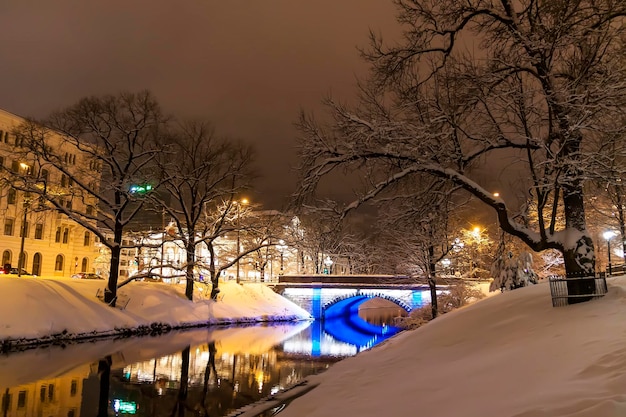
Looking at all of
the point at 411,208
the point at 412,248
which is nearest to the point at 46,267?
the point at 412,248

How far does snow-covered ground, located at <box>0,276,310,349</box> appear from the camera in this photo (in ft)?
85.7

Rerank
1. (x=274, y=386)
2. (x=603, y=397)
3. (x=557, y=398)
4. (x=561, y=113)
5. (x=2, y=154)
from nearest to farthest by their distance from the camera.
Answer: (x=603, y=397) < (x=557, y=398) < (x=561, y=113) < (x=274, y=386) < (x=2, y=154)

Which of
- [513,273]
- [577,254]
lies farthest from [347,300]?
[577,254]

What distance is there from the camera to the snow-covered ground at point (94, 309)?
2611cm

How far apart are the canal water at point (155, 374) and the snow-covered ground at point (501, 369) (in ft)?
15.2

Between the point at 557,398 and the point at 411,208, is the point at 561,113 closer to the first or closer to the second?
the point at 411,208

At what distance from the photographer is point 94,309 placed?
103 feet

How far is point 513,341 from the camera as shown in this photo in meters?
9.52

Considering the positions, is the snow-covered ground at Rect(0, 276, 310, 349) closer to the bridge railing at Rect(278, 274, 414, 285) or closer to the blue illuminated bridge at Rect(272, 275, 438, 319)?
the blue illuminated bridge at Rect(272, 275, 438, 319)

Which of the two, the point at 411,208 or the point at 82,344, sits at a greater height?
the point at 411,208

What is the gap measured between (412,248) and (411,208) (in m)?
19.1

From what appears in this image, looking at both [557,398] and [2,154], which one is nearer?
[557,398]

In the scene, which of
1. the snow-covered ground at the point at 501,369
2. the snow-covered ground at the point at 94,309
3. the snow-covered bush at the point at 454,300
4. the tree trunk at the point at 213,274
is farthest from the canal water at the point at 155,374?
the tree trunk at the point at 213,274

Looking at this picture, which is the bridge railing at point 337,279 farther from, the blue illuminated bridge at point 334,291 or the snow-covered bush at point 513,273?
the snow-covered bush at point 513,273
